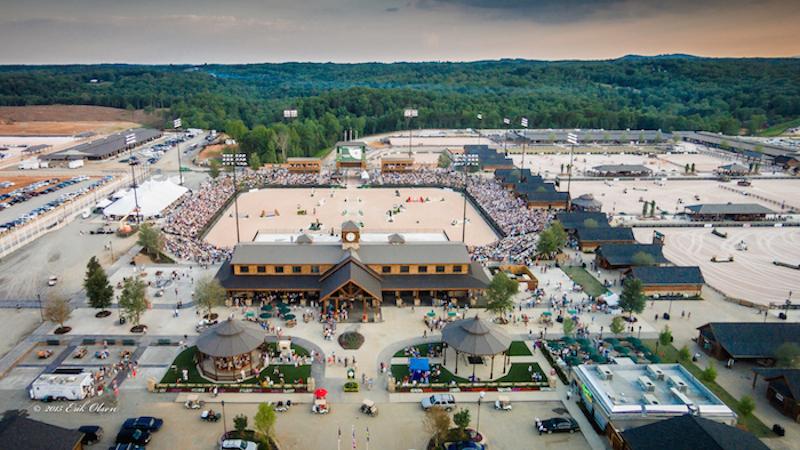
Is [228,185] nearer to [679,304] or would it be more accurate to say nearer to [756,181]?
[679,304]

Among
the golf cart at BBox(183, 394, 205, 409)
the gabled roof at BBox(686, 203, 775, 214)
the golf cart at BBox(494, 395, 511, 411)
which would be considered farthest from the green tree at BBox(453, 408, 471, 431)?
the gabled roof at BBox(686, 203, 775, 214)

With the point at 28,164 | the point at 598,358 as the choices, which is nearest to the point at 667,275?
the point at 598,358

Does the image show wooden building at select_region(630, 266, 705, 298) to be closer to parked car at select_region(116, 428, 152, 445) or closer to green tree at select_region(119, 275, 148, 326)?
parked car at select_region(116, 428, 152, 445)

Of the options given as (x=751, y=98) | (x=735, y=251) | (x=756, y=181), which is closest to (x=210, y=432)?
(x=735, y=251)

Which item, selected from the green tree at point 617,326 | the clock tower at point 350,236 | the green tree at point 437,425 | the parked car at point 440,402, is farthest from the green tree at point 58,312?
the green tree at point 617,326

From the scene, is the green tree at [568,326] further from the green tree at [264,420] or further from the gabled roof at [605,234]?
the green tree at [264,420]

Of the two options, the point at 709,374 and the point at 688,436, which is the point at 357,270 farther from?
the point at 709,374
